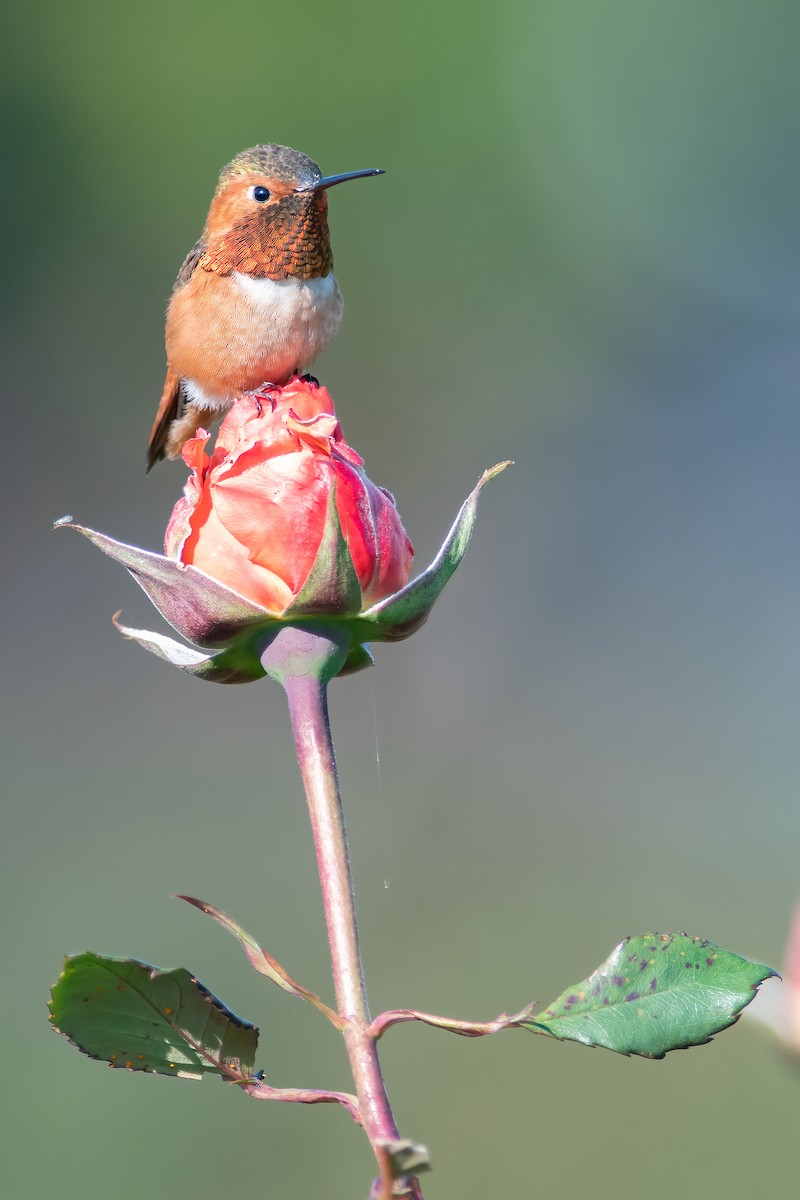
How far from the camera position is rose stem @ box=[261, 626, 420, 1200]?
0.51m

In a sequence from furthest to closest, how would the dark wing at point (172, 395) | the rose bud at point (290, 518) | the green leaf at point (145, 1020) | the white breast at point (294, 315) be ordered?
the dark wing at point (172, 395)
the white breast at point (294, 315)
the rose bud at point (290, 518)
the green leaf at point (145, 1020)

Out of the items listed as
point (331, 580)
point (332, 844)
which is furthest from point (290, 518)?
point (332, 844)

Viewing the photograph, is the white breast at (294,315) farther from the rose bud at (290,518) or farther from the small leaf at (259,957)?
the small leaf at (259,957)

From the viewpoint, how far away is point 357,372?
290 inches

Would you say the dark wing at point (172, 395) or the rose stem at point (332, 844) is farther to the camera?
the dark wing at point (172, 395)

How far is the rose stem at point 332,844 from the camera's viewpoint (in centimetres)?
51

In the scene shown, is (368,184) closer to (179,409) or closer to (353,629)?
(179,409)

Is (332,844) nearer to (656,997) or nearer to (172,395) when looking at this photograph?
(656,997)

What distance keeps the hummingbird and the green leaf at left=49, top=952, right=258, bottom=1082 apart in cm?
161

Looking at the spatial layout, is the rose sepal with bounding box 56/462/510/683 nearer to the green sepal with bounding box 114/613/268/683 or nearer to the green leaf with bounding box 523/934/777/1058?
the green sepal with bounding box 114/613/268/683

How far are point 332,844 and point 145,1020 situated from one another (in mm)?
139

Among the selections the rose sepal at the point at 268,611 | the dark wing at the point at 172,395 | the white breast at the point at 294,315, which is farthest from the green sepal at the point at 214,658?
the dark wing at the point at 172,395

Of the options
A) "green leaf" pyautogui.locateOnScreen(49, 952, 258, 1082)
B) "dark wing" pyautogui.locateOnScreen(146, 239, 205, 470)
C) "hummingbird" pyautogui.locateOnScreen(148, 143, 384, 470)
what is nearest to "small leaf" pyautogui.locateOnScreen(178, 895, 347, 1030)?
"green leaf" pyautogui.locateOnScreen(49, 952, 258, 1082)

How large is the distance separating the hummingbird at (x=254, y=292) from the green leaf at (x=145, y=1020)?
1.61m
